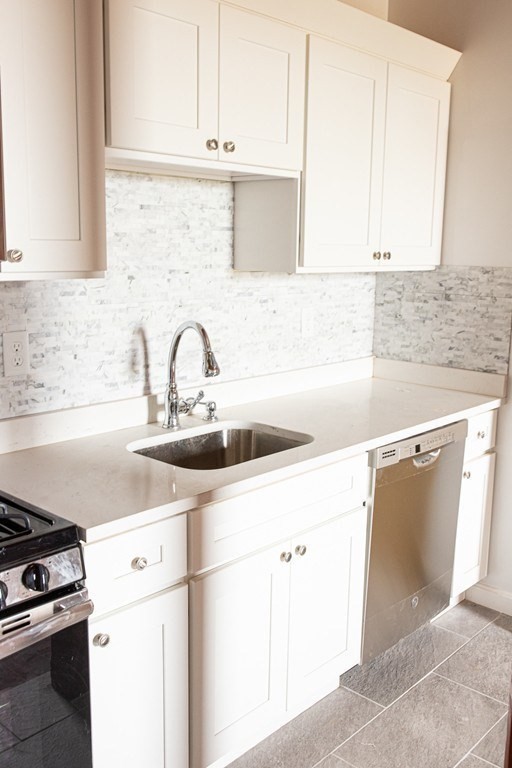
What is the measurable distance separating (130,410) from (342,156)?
1.12 m

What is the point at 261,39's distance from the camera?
2.26 metres

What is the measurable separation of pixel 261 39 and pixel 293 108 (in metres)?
0.23

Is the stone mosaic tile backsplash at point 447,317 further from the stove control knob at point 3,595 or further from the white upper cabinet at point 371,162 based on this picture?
the stove control knob at point 3,595

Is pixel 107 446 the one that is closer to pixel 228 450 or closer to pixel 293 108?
pixel 228 450

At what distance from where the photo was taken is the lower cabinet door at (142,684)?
1712mm

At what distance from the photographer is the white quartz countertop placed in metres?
1.77

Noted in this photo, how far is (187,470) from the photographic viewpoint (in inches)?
80.3

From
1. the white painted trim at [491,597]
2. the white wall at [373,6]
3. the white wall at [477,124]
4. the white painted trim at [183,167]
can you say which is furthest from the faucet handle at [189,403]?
the white wall at [373,6]

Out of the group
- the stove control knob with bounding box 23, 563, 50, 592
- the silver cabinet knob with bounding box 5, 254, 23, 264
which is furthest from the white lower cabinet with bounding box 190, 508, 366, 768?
the silver cabinet knob with bounding box 5, 254, 23, 264

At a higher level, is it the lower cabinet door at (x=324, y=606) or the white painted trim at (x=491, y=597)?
the lower cabinet door at (x=324, y=606)

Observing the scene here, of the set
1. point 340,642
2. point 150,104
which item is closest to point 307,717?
point 340,642

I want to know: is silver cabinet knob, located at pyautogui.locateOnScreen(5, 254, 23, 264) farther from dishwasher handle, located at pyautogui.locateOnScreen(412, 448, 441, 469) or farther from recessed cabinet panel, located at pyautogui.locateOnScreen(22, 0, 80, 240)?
dishwasher handle, located at pyautogui.locateOnScreen(412, 448, 441, 469)

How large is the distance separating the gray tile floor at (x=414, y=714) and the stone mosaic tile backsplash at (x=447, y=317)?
1105 mm

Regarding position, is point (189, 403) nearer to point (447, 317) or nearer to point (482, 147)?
point (447, 317)
